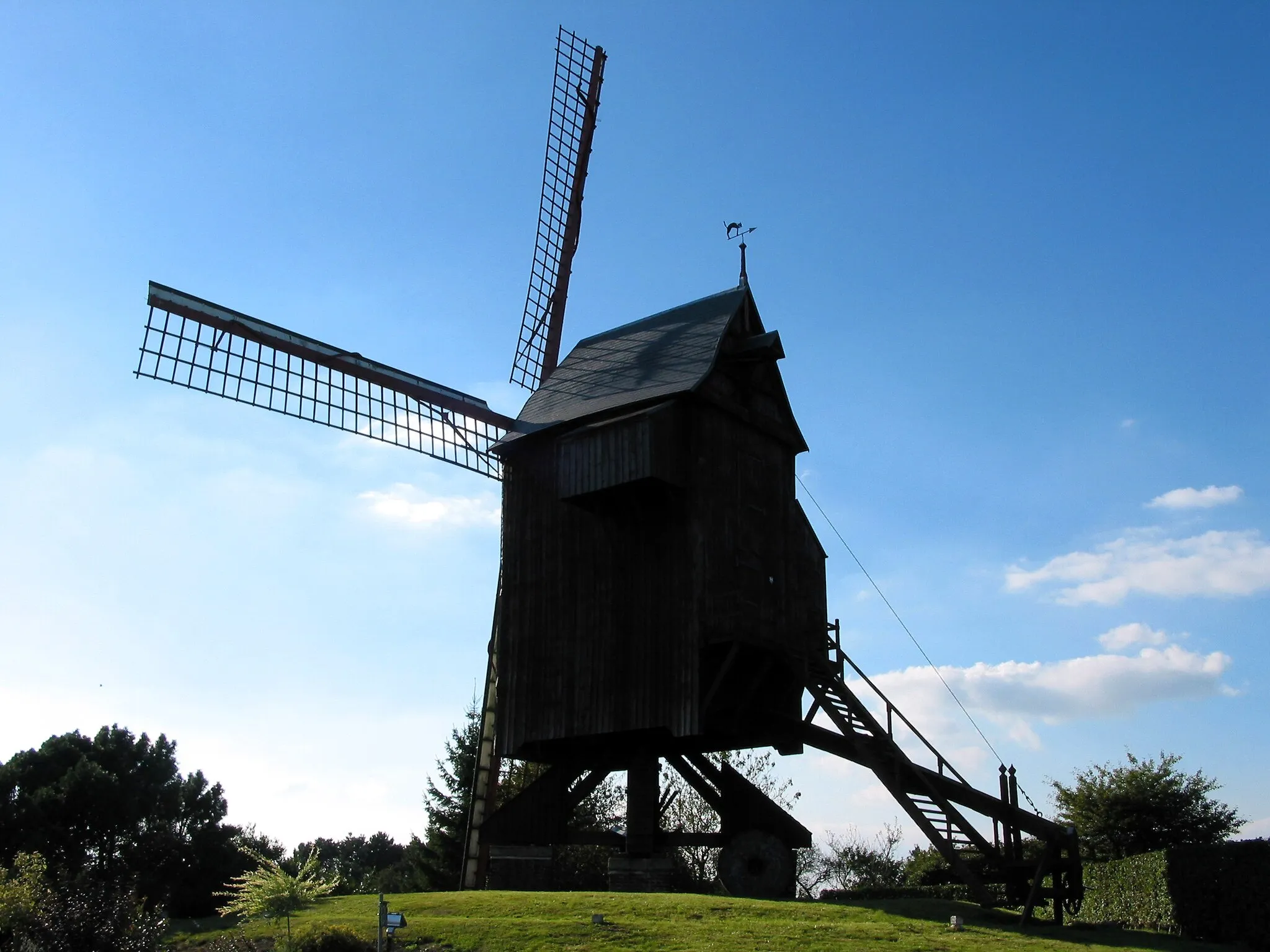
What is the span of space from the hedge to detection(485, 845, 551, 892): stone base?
41.2 ft

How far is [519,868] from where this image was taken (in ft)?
92.0

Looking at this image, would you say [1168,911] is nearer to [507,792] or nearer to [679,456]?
[679,456]

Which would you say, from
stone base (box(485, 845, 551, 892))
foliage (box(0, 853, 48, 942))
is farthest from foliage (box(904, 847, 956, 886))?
foliage (box(0, 853, 48, 942))

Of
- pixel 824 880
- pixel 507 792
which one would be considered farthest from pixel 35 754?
pixel 824 880

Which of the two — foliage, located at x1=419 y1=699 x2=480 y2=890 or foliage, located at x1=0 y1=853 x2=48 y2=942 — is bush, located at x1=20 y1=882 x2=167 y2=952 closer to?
foliage, located at x1=0 y1=853 x2=48 y2=942

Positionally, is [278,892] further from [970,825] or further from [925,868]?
[925,868]

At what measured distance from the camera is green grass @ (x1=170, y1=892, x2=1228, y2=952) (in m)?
17.9

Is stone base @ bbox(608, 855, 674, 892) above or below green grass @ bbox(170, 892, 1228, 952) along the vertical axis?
above

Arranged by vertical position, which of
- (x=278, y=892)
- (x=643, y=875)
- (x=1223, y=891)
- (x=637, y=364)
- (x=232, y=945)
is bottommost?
(x=232, y=945)

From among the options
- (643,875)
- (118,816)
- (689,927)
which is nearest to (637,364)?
(643,875)

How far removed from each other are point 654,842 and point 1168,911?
1079 cm

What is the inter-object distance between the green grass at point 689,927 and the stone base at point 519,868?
4466 millimetres

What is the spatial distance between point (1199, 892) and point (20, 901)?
797 inches

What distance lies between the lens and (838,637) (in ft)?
89.3
